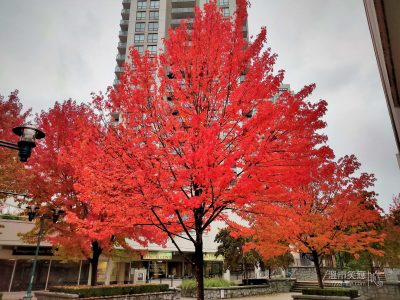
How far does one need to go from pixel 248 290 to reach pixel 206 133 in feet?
74.7

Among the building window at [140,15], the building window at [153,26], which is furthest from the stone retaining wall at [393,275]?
the building window at [140,15]

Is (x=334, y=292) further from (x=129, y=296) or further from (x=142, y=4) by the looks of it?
(x=142, y=4)

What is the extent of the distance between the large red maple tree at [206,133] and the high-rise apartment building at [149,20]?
45910 mm

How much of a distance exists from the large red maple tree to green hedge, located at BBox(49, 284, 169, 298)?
33.3ft

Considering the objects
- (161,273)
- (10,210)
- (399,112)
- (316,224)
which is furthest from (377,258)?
(10,210)

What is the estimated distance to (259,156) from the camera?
664 centimetres

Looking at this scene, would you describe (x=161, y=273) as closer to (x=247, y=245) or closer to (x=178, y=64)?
(x=247, y=245)

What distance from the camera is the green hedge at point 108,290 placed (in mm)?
15399

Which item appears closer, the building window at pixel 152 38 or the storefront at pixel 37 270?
the storefront at pixel 37 270

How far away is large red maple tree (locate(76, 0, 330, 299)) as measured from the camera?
22.7ft

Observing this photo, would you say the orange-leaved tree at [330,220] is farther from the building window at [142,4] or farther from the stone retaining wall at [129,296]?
the building window at [142,4]

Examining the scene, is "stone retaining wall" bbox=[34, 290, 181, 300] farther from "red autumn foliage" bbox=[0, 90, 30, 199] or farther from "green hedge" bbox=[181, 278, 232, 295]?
"red autumn foliage" bbox=[0, 90, 30, 199]

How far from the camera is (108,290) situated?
1652 cm

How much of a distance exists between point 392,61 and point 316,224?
→ 11.6 metres
